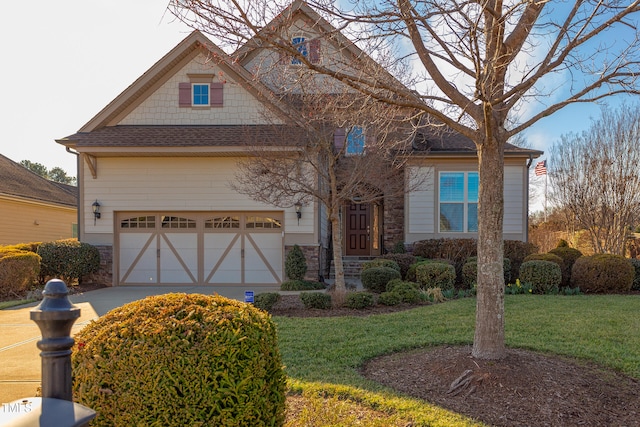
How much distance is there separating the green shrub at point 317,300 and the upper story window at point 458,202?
6.45 meters

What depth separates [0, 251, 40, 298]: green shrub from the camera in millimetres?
10781

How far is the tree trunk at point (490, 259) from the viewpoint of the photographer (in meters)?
4.55

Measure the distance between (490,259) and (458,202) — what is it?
9668mm

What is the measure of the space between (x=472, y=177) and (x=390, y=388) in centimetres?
1072

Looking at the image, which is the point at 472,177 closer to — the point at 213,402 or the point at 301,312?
the point at 301,312

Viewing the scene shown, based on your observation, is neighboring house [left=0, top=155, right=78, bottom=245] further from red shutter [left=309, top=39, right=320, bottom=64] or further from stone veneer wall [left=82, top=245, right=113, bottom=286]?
red shutter [left=309, top=39, right=320, bottom=64]

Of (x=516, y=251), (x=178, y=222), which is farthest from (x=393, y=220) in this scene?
(x=178, y=222)

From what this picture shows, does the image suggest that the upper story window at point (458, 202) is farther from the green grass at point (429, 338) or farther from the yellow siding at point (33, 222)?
the yellow siding at point (33, 222)

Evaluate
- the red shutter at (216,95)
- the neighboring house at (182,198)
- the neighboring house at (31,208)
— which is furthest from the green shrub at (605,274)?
the neighboring house at (31,208)

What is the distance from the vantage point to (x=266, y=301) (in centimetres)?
857

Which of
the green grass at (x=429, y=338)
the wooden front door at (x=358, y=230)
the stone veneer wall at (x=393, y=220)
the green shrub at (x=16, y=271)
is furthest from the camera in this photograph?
the wooden front door at (x=358, y=230)

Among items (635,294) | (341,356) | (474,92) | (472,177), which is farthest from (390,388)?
(472,177)

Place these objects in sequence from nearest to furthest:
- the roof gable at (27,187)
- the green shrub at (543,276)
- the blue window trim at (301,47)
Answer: the blue window trim at (301,47) < the green shrub at (543,276) < the roof gable at (27,187)

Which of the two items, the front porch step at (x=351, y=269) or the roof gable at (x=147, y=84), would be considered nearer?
the roof gable at (x=147, y=84)
